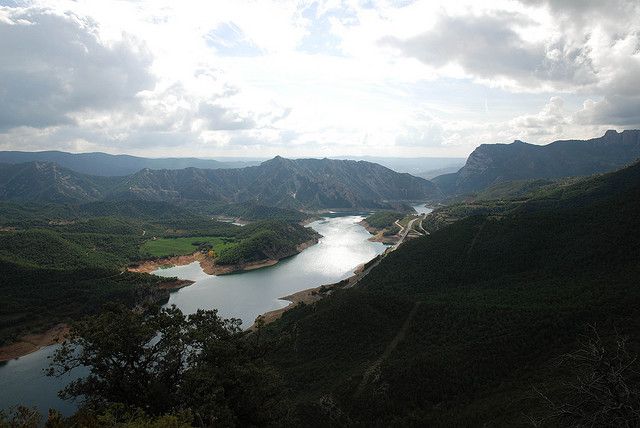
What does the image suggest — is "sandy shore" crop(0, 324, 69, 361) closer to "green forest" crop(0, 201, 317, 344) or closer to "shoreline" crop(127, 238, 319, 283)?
"green forest" crop(0, 201, 317, 344)

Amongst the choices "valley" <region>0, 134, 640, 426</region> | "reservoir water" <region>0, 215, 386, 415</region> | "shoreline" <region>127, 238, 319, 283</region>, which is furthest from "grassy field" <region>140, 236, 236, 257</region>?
"reservoir water" <region>0, 215, 386, 415</region>

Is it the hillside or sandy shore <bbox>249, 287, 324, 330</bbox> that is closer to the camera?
the hillside

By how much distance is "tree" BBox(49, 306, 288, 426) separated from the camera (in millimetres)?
22312

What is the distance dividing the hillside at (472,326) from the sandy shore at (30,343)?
40398mm

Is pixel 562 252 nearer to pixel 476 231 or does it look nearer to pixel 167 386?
pixel 476 231

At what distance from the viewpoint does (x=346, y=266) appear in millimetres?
130000

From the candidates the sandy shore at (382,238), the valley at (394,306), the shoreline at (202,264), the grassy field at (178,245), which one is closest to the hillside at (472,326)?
the valley at (394,306)

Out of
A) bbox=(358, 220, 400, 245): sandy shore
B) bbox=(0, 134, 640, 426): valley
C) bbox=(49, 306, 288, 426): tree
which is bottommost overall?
bbox=(358, 220, 400, 245): sandy shore

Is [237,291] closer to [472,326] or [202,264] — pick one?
[202,264]

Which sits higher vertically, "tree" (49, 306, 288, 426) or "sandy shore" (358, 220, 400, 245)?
"tree" (49, 306, 288, 426)

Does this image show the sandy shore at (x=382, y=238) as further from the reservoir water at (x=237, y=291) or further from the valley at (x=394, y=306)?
the valley at (x=394, y=306)

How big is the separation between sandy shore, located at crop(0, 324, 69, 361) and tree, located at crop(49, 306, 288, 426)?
53439 millimetres

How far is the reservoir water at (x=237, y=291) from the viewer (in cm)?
5569

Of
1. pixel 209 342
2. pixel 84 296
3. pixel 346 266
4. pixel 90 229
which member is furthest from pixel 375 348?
pixel 90 229
